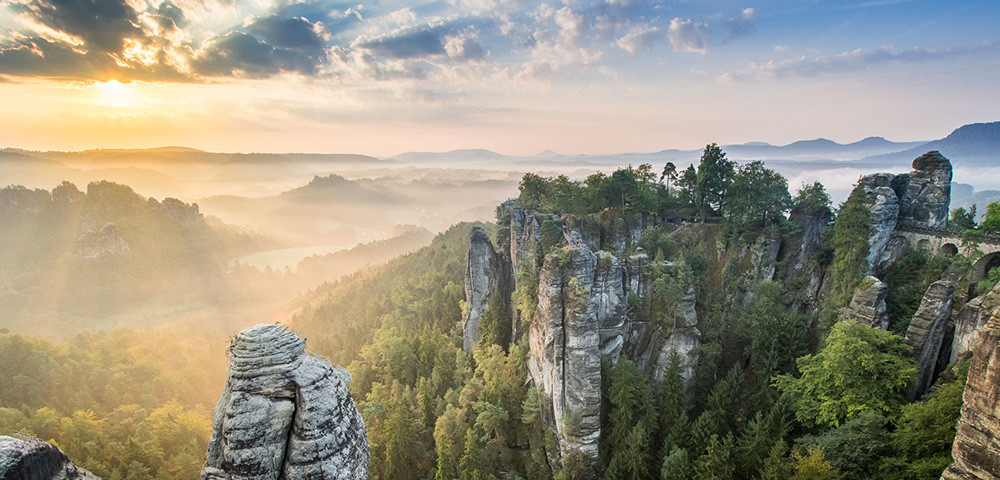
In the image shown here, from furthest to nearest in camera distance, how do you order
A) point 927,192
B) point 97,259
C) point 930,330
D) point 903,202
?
point 97,259 → point 903,202 → point 927,192 → point 930,330

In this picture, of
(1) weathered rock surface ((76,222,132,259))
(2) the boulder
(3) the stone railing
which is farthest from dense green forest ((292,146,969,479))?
(1) weathered rock surface ((76,222,132,259))

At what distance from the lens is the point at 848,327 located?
2342cm

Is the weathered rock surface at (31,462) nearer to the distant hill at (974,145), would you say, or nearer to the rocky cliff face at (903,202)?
the rocky cliff face at (903,202)

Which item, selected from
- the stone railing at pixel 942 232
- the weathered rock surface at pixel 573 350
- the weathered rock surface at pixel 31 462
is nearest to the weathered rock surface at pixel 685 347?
the weathered rock surface at pixel 573 350

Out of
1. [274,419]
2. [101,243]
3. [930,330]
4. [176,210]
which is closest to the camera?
[274,419]

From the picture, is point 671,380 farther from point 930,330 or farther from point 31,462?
point 31,462

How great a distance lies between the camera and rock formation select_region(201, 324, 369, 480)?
9.60 m

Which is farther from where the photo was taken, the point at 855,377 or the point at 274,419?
the point at 855,377

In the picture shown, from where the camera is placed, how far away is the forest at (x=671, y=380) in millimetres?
22250

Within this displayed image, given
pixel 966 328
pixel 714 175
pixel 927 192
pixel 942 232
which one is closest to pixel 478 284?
pixel 714 175

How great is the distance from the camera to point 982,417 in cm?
1280

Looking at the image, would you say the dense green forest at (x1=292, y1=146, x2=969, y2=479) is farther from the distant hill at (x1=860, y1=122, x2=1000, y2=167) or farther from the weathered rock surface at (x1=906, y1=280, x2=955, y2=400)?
the distant hill at (x1=860, y1=122, x2=1000, y2=167)

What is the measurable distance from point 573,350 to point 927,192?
29.6 m

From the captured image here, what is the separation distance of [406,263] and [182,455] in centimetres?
6449
